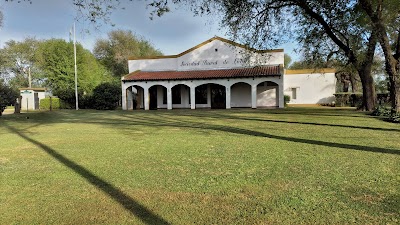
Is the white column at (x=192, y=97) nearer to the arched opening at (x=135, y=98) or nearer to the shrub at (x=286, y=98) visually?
the arched opening at (x=135, y=98)

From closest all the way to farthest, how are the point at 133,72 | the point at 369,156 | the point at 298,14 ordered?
the point at 369,156 < the point at 298,14 < the point at 133,72

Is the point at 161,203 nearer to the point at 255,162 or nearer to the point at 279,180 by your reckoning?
the point at 279,180

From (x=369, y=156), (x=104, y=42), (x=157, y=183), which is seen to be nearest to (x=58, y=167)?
(x=157, y=183)

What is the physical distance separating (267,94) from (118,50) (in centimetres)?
3570

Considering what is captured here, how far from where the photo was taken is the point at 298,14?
16.1m

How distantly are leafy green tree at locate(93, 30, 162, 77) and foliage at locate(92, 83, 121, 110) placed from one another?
84.7 ft

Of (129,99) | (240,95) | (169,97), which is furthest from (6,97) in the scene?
(240,95)

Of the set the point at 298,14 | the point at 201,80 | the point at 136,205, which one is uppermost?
the point at 298,14

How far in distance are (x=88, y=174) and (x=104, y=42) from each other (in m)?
57.4

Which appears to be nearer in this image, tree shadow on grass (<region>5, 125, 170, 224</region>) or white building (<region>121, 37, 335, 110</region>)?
tree shadow on grass (<region>5, 125, 170, 224</region>)

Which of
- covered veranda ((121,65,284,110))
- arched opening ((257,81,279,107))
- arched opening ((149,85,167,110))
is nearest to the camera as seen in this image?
covered veranda ((121,65,284,110))

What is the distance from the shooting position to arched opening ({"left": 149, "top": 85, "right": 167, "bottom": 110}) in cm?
3256

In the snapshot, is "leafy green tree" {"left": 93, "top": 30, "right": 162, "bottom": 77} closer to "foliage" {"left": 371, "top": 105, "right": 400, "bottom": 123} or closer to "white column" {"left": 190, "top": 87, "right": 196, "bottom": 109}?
"white column" {"left": 190, "top": 87, "right": 196, "bottom": 109}

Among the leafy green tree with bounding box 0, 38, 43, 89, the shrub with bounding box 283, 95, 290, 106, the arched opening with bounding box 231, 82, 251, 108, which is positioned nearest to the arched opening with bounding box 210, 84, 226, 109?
the arched opening with bounding box 231, 82, 251, 108
